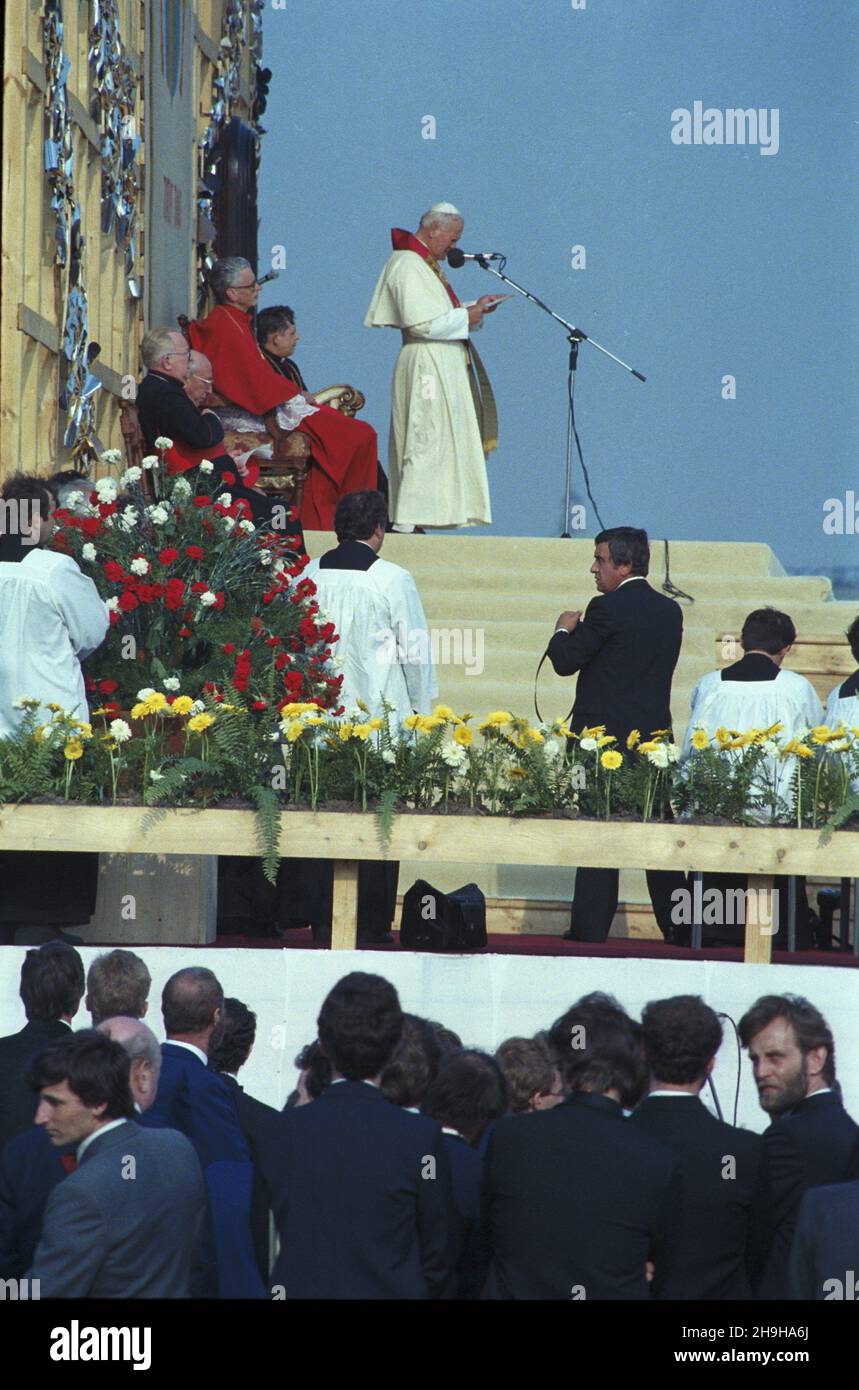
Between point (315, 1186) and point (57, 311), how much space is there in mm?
6142

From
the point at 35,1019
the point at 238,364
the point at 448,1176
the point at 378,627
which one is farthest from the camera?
the point at 238,364

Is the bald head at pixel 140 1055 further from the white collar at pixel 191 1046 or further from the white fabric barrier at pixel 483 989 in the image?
the white fabric barrier at pixel 483 989

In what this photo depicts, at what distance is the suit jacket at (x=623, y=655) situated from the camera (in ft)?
25.2

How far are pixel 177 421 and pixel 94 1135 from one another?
5.13 meters

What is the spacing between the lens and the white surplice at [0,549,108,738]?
652 cm

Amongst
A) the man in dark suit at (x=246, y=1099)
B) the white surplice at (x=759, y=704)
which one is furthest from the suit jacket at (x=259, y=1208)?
the white surplice at (x=759, y=704)

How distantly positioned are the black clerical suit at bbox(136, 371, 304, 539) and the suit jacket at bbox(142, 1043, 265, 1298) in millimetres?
4055

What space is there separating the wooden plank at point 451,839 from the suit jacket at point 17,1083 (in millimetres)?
1269

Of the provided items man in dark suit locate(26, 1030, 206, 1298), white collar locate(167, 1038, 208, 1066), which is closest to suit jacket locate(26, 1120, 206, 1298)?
man in dark suit locate(26, 1030, 206, 1298)

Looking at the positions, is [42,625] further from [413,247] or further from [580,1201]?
[413,247]

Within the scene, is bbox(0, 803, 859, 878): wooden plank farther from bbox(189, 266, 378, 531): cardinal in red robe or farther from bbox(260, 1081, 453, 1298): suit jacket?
bbox(189, 266, 378, 531): cardinal in red robe

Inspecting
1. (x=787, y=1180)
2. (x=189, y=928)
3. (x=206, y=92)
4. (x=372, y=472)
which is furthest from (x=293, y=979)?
(x=206, y=92)

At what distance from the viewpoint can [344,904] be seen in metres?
6.07

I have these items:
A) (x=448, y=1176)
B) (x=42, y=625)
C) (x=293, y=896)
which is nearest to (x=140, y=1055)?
(x=448, y=1176)
